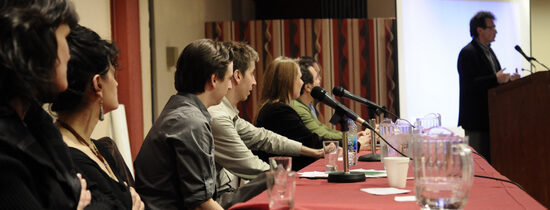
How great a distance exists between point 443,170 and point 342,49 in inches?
194

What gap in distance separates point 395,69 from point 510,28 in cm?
147

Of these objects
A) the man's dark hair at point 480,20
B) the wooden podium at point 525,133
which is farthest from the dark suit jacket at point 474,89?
the wooden podium at point 525,133

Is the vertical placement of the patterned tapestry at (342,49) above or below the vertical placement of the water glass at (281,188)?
above

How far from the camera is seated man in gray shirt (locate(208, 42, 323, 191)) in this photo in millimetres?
2812

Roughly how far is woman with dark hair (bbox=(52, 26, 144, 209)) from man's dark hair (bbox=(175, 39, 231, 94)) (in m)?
0.44

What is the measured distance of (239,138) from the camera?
2865 mm

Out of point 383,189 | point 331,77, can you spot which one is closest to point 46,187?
point 383,189

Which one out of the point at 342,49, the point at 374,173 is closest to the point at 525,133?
the point at 374,173

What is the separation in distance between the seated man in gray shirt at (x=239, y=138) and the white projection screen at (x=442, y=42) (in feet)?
11.0

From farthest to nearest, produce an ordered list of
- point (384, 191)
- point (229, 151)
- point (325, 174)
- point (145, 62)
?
1. point (145, 62)
2. point (229, 151)
3. point (325, 174)
4. point (384, 191)

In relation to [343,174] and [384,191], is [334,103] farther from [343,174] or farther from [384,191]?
[384,191]

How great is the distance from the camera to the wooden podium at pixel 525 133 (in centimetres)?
333

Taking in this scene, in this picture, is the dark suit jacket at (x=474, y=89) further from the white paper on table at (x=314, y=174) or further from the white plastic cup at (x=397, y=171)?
the white plastic cup at (x=397, y=171)

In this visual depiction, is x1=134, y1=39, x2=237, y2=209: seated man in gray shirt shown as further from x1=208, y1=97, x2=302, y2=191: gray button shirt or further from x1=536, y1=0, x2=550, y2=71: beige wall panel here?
x1=536, y1=0, x2=550, y2=71: beige wall panel
